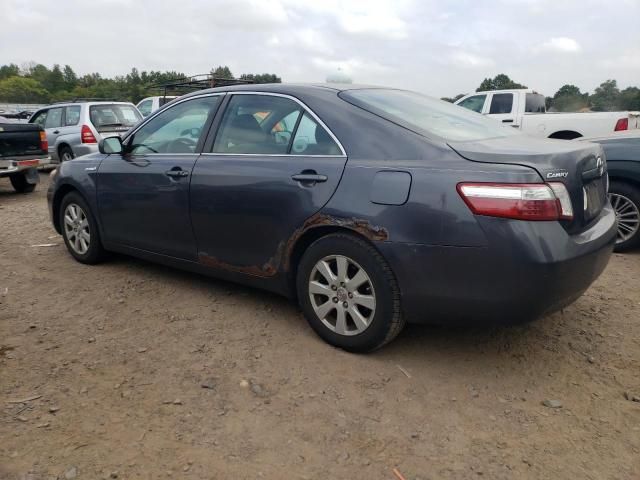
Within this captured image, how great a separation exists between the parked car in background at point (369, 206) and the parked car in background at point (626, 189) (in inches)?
85.8

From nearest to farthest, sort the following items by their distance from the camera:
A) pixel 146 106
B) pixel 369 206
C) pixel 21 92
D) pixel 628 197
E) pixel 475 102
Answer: pixel 369 206 < pixel 628 197 < pixel 475 102 < pixel 146 106 < pixel 21 92

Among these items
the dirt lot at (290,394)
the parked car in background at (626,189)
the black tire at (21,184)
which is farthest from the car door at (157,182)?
the black tire at (21,184)

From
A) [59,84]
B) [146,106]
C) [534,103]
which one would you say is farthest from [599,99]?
[59,84]

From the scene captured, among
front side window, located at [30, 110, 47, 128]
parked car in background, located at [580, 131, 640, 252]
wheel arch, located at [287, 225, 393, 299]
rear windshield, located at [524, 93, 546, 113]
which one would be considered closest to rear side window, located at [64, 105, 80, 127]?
front side window, located at [30, 110, 47, 128]

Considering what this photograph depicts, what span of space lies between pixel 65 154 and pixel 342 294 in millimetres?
10505

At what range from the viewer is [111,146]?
4461 millimetres

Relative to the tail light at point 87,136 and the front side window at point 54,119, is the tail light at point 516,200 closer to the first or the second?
the tail light at point 87,136

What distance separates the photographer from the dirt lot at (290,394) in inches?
91.4

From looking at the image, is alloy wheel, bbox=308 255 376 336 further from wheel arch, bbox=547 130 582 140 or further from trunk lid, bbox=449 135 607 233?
wheel arch, bbox=547 130 582 140

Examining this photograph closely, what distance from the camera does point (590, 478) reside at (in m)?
2.21

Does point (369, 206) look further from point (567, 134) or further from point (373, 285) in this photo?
point (567, 134)

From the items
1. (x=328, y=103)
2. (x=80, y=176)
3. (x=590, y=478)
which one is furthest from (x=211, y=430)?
(x=80, y=176)

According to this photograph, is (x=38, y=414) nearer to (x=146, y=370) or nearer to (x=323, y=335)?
(x=146, y=370)

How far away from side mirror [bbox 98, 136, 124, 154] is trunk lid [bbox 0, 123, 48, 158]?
5.55 meters
